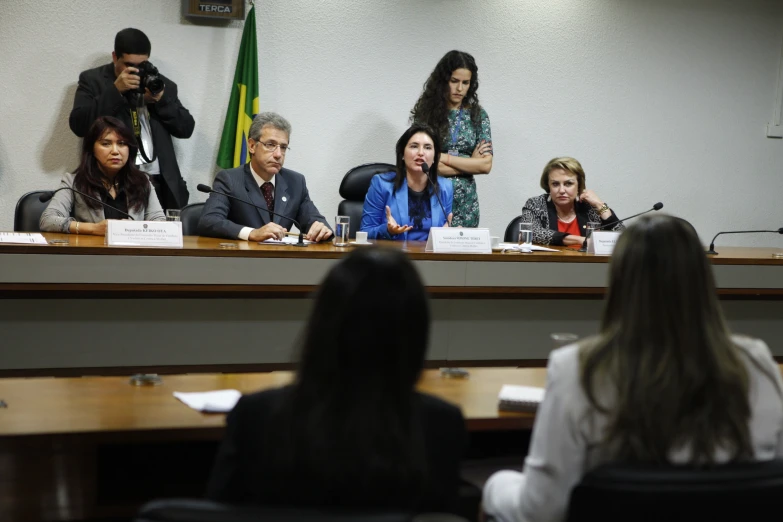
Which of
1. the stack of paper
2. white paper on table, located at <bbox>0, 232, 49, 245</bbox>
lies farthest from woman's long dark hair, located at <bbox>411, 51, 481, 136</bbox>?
the stack of paper

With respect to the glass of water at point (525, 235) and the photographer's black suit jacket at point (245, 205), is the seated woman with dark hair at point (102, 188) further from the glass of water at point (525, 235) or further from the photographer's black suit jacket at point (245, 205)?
the glass of water at point (525, 235)

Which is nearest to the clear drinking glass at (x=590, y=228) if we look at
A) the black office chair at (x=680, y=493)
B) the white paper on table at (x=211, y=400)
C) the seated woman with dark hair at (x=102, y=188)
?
the seated woman with dark hair at (x=102, y=188)

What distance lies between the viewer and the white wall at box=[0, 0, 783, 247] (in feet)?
18.2

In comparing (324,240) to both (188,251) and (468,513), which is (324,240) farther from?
(468,513)

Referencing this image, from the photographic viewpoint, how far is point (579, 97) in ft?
21.9

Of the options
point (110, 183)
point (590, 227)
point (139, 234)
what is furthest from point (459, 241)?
point (110, 183)

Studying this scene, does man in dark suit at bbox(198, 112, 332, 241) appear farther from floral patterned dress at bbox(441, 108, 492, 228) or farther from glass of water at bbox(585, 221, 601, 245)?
glass of water at bbox(585, 221, 601, 245)

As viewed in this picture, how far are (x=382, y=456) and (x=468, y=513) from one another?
2.15ft

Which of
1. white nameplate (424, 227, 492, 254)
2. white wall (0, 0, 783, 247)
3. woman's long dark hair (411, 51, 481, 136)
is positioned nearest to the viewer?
white nameplate (424, 227, 492, 254)

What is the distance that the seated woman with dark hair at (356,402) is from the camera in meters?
1.18

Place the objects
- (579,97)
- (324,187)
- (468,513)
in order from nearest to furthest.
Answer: (468,513) → (324,187) → (579,97)

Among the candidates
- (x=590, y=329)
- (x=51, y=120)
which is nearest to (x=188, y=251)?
(x=590, y=329)

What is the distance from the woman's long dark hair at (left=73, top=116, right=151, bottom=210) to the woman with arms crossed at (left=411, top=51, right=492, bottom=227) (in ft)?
6.00

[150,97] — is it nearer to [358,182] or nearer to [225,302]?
[358,182]
